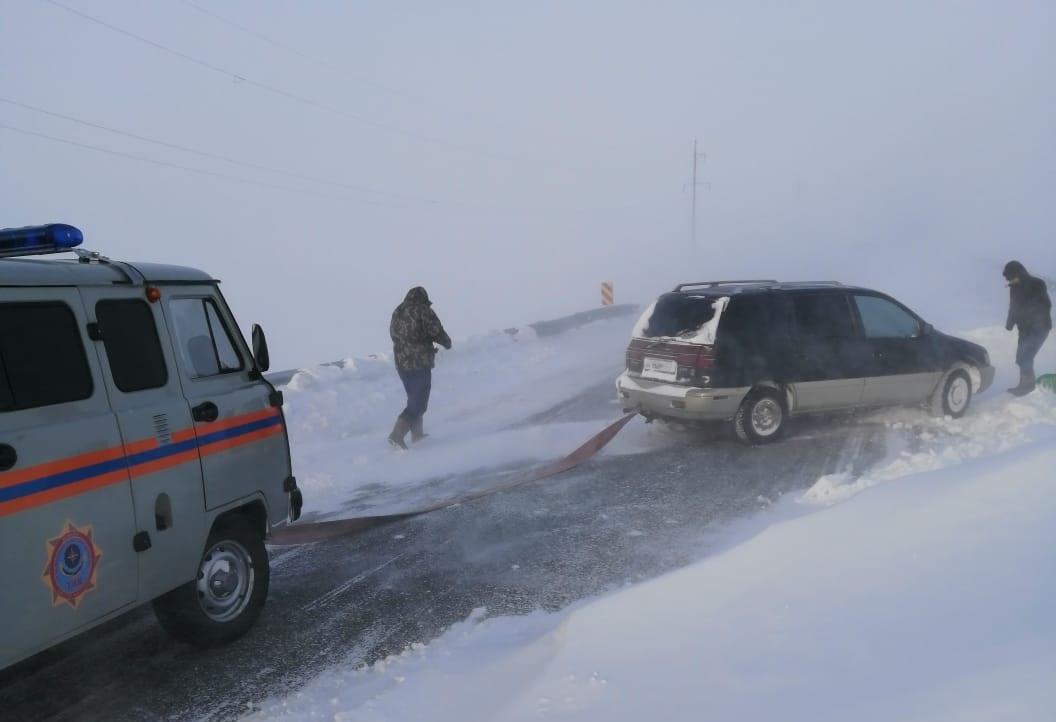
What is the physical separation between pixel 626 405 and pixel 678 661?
19.2 feet

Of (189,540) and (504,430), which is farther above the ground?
(189,540)

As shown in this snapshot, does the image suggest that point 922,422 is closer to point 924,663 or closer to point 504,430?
point 504,430

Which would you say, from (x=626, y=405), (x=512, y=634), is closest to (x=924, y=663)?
(x=512, y=634)

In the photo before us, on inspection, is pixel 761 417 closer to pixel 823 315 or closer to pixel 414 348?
pixel 823 315

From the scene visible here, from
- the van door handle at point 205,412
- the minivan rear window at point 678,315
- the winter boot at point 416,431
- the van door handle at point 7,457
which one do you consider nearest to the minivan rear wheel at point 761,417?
the minivan rear window at point 678,315

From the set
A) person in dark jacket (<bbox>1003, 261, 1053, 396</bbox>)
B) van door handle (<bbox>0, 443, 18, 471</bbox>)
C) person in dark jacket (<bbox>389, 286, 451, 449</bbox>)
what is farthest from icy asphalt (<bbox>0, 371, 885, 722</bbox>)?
person in dark jacket (<bbox>1003, 261, 1053, 396</bbox>)

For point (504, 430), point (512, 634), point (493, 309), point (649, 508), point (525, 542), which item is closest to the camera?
point (512, 634)

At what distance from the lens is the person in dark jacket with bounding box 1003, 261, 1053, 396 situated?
416 inches

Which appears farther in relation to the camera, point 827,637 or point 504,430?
point 504,430

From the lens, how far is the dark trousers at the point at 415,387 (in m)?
9.90

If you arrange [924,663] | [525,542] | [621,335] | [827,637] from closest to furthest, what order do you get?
1. [924,663]
2. [827,637]
3. [525,542]
4. [621,335]

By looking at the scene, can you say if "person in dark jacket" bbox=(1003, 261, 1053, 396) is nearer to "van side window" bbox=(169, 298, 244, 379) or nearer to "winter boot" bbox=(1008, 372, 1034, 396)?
"winter boot" bbox=(1008, 372, 1034, 396)

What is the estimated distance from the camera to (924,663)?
3.32 m

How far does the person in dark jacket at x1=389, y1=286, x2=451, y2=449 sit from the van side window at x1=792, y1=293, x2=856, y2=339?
4356 mm
